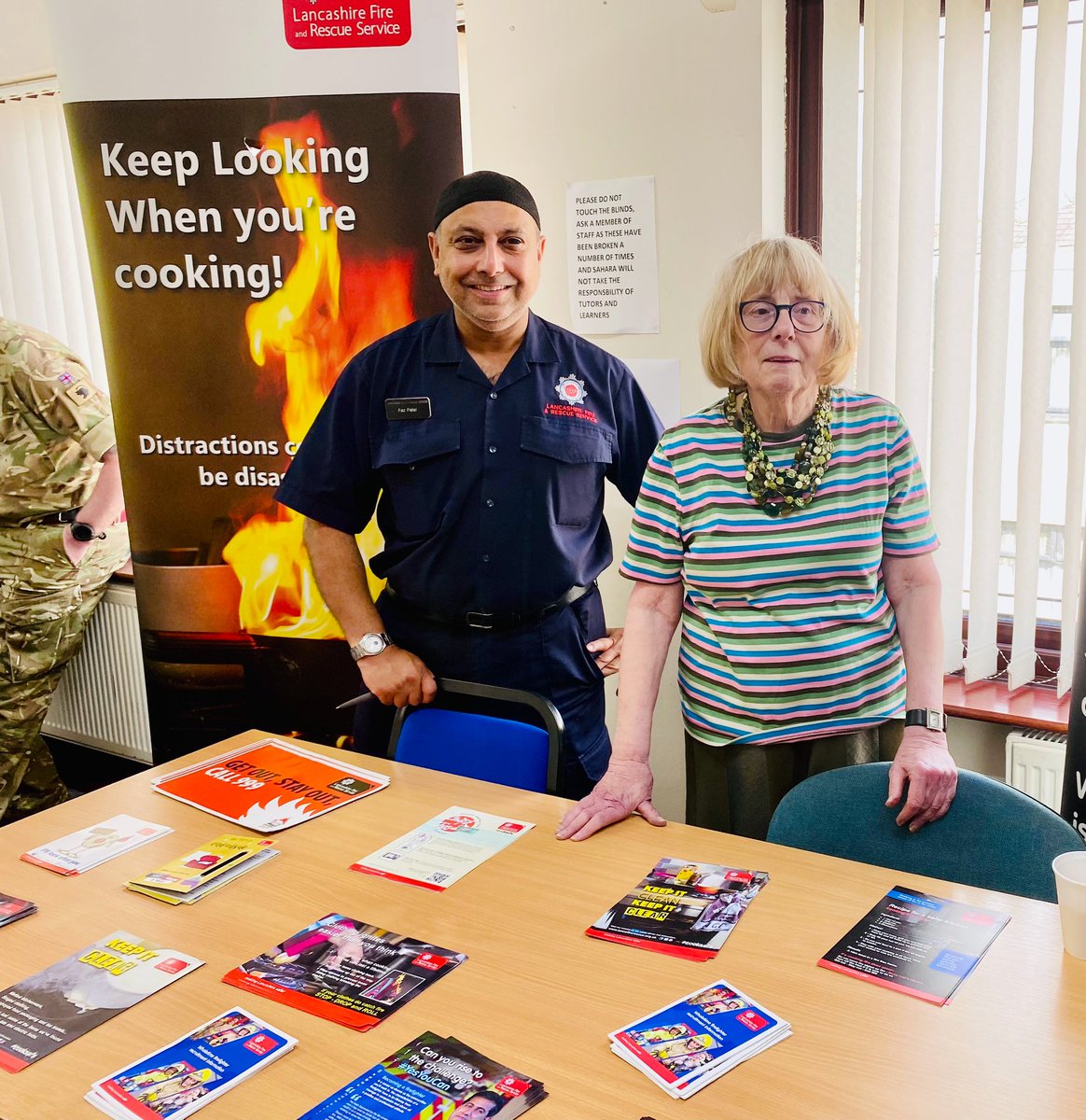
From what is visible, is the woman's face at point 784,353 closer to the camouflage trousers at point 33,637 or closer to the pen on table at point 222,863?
the pen on table at point 222,863

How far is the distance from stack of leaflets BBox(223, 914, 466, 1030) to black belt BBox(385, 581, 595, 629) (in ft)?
3.12

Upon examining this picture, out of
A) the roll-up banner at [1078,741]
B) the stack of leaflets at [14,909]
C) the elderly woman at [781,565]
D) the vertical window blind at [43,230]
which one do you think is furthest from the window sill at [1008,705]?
the vertical window blind at [43,230]

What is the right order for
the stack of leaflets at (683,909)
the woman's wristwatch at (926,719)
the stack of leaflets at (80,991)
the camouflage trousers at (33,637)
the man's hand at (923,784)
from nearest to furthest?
the stack of leaflets at (80,991), the stack of leaflets at (683,909), the man's hand at (923,784), the woman's wristwatch at (926,719), the camouflage trousers at (33,637)

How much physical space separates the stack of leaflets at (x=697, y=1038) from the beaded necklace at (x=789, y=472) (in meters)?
0.79

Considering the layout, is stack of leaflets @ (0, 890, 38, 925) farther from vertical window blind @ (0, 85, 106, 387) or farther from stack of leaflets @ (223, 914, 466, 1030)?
vertical window blind @ (0, 85, 106, 387)

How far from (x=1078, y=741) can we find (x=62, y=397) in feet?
9.81

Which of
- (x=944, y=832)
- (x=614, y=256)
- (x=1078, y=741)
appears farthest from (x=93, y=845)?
(x=614, y=256)

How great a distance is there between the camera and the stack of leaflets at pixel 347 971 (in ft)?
3.84

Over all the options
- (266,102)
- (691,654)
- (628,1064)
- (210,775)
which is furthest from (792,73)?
(628,1064)

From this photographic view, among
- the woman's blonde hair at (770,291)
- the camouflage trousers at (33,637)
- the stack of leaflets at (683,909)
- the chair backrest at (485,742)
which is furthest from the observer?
the camouflage trousers at (33,637)

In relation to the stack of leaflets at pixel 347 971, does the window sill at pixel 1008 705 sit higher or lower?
lower

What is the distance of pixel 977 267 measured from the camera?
8.00 ft

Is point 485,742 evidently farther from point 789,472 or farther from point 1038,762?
point 1038,762

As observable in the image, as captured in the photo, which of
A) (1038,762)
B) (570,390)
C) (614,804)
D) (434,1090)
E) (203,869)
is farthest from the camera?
(1038,762)
